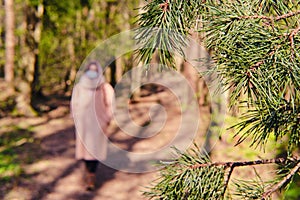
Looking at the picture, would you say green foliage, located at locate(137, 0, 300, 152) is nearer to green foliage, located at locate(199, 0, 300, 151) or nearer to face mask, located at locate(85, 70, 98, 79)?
green foliage, located at locate(199, 0, 300, 151)

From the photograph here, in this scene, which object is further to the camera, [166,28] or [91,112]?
[91,112]

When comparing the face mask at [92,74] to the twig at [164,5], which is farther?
the face mask at [92,74]

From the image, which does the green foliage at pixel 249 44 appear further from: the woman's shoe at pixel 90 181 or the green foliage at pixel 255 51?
the woman's shoe at pixel 90 181

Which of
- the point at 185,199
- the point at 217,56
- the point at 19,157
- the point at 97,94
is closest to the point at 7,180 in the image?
the point at 19,157

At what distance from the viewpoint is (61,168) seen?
8594 mm

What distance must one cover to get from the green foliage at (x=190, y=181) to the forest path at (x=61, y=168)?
9.57ft

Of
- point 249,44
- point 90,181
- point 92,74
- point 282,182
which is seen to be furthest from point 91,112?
point 249,44

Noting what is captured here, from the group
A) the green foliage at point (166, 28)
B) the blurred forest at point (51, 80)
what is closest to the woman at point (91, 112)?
the blurred forest at point (51, 80)

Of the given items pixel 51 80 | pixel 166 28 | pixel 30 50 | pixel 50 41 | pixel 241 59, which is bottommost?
pixel 51 80

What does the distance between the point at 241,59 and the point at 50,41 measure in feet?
43.2

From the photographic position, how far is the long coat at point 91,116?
23.1 feet

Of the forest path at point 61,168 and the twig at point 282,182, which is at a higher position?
the twig at point 282,182

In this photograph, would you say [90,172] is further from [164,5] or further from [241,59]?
[241,59]

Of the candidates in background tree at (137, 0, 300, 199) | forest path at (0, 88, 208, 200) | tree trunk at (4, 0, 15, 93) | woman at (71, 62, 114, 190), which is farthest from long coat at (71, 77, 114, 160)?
tree trunk at (4, 0, 15, 93)
